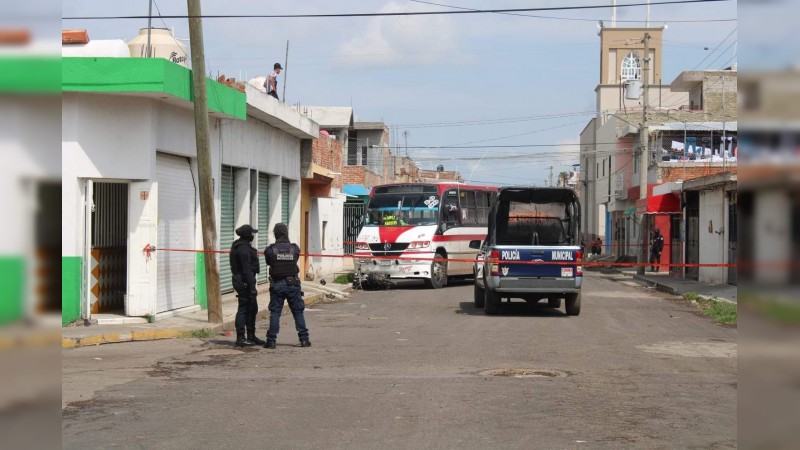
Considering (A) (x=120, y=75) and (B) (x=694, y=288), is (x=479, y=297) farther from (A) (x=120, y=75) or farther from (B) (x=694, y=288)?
(B) (x=694, y=288)

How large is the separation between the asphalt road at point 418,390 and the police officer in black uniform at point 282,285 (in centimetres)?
34

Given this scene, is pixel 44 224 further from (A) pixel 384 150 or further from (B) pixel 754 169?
(A) pixel 384 150

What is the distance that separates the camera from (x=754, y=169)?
1.79m

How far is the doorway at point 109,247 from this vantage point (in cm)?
1672

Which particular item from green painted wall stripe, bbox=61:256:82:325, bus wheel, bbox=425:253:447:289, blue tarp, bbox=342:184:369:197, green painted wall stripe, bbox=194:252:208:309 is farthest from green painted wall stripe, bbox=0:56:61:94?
blue tarp, bbox=342:184:369:197

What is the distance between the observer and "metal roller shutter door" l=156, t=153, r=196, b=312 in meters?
17.6

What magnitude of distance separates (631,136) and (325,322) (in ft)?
138

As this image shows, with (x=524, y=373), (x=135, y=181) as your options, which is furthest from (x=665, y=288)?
(x=524, y=373)

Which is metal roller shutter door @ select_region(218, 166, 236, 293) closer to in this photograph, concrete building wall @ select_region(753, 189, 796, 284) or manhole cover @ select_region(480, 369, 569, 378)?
manhole cover @ select_region(480, 369, 569, 378)

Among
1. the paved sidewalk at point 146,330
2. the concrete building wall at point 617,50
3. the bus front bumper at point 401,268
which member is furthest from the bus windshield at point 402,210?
the concrete building wall at point 617,50

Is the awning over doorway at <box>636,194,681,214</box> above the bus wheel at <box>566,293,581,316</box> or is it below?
above

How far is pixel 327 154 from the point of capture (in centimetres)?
3816

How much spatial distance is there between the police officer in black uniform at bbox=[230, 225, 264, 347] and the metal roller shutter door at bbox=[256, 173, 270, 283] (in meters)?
12.2

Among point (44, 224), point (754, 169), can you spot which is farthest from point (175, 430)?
point (754, 169)
